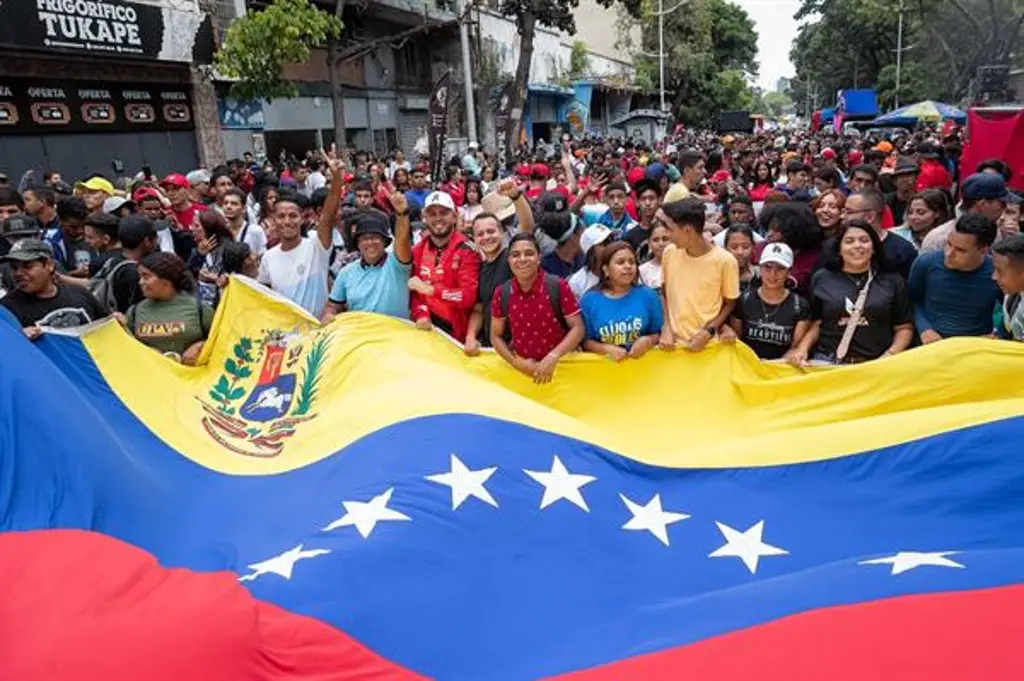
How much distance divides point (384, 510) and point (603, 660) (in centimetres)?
116

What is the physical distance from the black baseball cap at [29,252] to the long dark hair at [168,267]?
0.57m

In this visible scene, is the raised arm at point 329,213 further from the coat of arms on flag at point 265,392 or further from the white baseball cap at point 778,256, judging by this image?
the white baseball cap at point 778,256

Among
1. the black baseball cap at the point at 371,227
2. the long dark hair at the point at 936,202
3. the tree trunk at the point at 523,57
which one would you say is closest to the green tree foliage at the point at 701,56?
the tree trunk at the point at 523,57

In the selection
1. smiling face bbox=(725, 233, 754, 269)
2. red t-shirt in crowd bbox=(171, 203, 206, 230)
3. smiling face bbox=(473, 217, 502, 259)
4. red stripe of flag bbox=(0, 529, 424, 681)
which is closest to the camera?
red stripe of flag bbox=(0, 529, 424, 681)

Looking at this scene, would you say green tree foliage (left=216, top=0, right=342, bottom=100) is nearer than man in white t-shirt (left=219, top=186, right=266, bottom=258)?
No

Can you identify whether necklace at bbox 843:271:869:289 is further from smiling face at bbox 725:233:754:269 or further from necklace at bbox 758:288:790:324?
smiling face at bbox 725:233:754:269

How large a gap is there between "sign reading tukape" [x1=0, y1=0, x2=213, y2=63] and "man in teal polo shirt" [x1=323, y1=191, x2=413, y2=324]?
39.0ft

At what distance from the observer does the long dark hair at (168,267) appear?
5215mm

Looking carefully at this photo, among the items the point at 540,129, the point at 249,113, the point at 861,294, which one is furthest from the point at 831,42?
the point at 861,294

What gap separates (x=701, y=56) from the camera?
59.9 m

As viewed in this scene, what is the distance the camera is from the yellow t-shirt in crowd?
16.8 ft

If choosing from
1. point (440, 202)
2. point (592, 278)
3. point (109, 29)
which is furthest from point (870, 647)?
point (109, 29)

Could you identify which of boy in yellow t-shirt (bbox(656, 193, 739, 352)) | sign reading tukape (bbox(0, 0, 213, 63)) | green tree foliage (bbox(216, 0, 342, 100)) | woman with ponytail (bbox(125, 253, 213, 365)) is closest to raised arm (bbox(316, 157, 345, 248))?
woman with ponytail (bbox(125, 253, 213, 365))

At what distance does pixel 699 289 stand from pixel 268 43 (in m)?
12.2
